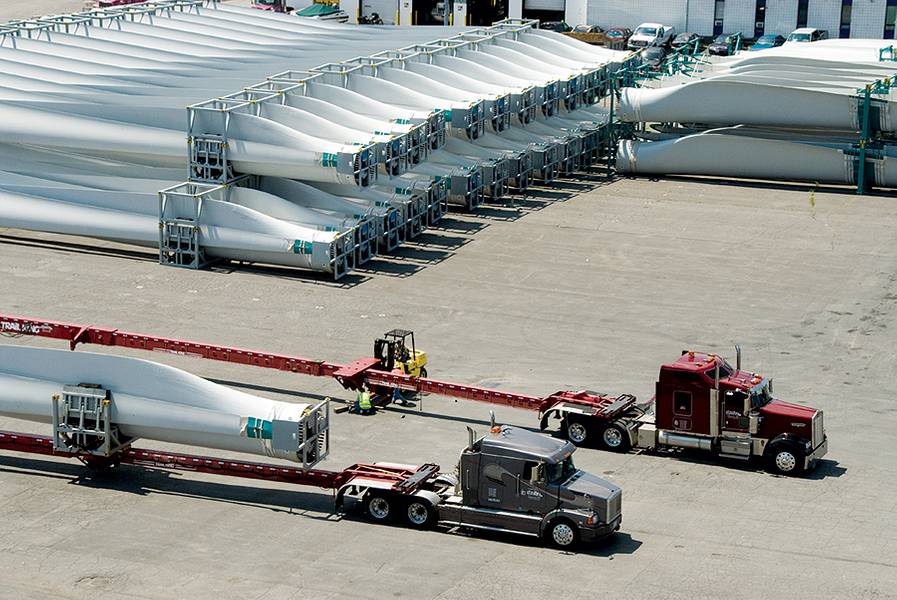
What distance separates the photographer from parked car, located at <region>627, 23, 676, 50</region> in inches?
2798

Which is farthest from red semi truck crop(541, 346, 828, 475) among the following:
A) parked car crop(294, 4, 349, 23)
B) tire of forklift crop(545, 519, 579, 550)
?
parked car crop(294, 4, 349, 23)

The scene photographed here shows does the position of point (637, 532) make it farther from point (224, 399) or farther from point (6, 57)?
point (6, 57)

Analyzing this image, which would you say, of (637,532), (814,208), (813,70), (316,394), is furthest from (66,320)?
(813,70)

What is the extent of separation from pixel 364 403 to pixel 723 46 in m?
45.1

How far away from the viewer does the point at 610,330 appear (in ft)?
112

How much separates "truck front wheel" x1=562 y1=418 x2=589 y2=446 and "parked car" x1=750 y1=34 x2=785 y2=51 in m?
45.1

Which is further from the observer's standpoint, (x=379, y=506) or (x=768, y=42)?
(x=768, y=42)

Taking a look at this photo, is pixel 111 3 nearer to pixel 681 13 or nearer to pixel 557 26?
pixel 557 26

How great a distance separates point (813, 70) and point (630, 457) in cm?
2687

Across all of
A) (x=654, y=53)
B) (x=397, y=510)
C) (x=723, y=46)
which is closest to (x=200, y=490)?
(x=397, y=510)

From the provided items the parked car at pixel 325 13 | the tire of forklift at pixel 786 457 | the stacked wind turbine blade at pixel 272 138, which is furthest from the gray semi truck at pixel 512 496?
the parked car at pixel 325 13

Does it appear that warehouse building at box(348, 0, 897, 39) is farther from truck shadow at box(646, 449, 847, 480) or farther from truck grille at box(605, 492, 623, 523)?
truck grille at box(605, 492, 623, 523)

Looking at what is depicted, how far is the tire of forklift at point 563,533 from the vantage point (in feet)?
74.2

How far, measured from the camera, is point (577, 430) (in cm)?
2734
